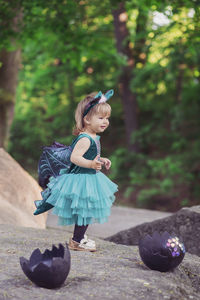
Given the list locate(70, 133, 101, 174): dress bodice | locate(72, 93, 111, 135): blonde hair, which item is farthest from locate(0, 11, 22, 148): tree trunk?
locate(70, 133, 101, 174): dress bodice

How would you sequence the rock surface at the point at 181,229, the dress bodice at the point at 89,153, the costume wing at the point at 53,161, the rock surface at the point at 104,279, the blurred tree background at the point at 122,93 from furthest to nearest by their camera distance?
the blurred tree background at the point at 122,93 → the rock surface at the point at 181,229 → the costume wing at the point at 53,161 → the dress bodice at the point at 89,153 → the rock surface at the point at 104,279

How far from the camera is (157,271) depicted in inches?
131

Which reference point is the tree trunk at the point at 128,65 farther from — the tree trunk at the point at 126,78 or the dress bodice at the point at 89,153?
the dress bodice at the point at 89,153

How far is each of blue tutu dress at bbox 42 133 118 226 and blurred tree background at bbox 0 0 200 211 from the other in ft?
17.0

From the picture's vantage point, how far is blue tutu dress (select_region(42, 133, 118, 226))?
3883 millimetres

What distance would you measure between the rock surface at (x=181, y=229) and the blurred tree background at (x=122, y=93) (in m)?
4.37

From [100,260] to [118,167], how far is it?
11.7 m

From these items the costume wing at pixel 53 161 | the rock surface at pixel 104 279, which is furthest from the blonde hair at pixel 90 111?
the rock surface at pixel 104 279

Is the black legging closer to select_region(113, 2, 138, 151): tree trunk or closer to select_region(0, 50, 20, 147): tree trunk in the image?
select_region(0, 50, 20, 147): tree trunk

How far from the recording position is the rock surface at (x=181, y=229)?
5.27 metres

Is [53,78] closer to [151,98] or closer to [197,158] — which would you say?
[151,98]

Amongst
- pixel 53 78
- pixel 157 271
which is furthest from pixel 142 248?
pixel 53 78

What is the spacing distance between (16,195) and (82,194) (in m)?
2.54

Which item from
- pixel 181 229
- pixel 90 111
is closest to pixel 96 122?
pixel 90 111
